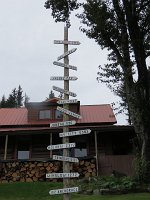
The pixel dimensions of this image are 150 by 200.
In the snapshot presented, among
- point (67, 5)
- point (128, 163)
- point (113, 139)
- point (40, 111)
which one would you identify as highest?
point (67, 5)

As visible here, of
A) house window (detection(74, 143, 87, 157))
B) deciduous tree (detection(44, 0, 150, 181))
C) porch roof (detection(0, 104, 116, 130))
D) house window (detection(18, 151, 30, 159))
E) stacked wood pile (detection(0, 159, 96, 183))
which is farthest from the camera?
porch roof (detection(0, 104, 116, 130))

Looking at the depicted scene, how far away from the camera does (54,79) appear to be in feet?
31.2

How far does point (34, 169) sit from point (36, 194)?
6.49m

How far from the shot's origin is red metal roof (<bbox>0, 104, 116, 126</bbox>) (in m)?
30.0

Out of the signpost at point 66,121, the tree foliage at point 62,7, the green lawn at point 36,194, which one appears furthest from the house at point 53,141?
the signpost at point 66,121

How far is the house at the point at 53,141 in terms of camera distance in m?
23.9

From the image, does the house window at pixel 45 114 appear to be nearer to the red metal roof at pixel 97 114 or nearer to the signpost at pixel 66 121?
the red metal roof at pixel 97 114

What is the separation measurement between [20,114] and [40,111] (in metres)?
2.75

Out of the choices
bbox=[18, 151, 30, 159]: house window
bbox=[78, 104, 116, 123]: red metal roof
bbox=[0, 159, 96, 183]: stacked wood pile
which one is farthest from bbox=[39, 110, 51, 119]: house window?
bbox=[0, 159, 96, 183]: stacked wood pile

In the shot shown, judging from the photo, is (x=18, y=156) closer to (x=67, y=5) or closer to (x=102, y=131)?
(x=102, y=131)

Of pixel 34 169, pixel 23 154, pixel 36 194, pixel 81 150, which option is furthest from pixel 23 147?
pixel 36 194

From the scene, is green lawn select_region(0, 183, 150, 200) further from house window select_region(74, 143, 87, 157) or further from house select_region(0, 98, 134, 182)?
house window select_region(74, 143, 87, 157)

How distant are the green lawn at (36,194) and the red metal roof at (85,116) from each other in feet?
35.0

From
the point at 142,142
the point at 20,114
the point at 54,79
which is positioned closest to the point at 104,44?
the point at 142,142
